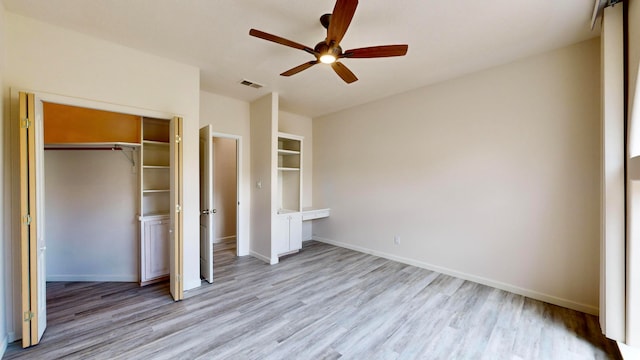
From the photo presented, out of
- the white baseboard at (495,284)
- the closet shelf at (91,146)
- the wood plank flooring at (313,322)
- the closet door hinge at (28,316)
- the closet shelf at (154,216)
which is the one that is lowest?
the wood plank flooring at (313,322)

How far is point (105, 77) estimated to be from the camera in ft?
8.66

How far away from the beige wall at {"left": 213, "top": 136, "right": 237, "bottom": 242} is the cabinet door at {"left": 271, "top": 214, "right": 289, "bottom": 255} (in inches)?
71.6

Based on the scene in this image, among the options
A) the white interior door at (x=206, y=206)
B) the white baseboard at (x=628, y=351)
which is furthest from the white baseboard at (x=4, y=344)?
the white baseboard at (x=628, y=351)

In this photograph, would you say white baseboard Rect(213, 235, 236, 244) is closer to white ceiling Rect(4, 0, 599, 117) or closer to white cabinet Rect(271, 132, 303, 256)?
white cabinet Rect(271, 132, 303, 256)

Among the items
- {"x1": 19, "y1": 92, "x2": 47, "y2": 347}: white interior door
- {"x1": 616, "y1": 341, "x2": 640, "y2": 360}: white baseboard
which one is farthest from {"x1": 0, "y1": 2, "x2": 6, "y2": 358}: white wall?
{"x1": 616, "y1": 341, "x2": 640, "y2": 360}: white baseboard

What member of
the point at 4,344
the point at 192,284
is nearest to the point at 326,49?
the point at 192,284

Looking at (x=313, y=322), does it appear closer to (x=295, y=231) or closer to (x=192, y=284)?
(x=192, y=284)

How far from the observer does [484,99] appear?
3.34 m

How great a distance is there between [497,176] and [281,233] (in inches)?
132

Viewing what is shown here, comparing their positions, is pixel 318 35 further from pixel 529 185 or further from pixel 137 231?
pixel 137 231

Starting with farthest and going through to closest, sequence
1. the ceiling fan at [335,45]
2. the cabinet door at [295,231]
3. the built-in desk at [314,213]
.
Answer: the built-in desk at [314,213] → the cabinet door at [295,231] → the ceiling fan at [335,45]

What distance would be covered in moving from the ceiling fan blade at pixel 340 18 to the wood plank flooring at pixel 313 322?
256cm

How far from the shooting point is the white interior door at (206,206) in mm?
3396

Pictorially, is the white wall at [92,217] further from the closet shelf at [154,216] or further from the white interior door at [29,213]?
the white interior door at [29,213]
